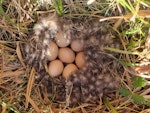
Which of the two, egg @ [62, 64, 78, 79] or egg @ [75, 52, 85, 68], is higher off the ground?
egg @ [75, 52, 85, 68]

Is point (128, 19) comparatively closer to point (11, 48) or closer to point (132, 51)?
point (132, 51)

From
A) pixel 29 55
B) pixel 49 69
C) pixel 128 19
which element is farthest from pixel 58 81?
pixel 128 19

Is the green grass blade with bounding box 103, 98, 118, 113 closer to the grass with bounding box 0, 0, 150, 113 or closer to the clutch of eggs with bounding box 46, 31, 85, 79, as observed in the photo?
the grass with bounding box 0, 0, 150, 113

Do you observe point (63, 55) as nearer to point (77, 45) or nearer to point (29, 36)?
point (77, 45)

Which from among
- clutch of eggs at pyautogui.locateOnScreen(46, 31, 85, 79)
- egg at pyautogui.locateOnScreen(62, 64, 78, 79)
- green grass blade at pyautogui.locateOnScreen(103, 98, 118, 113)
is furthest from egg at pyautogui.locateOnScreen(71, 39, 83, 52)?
green grass blade at pyautogui.locateOnScreen(103, 98, 118, 113)

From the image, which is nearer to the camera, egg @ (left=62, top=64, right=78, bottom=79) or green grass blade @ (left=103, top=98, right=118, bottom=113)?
green grass blade @ (left=103, top=98, right=118, bottom=113)

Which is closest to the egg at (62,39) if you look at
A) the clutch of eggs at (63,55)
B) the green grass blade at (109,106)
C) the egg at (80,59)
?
the clutch of eggs at (63,55)

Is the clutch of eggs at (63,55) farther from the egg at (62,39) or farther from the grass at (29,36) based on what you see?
the grass at (29,36)
